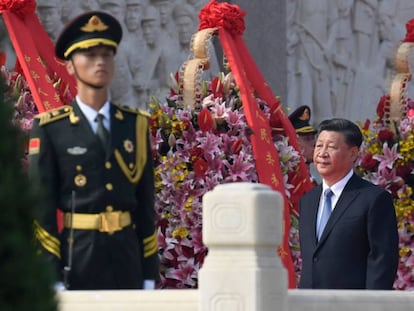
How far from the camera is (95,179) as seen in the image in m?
6.34

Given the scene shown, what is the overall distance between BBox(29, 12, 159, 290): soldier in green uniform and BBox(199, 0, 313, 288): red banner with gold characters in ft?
10.0

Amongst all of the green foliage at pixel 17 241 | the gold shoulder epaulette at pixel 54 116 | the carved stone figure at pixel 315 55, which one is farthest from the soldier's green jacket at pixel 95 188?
the carved stone figure at pixel 315 55

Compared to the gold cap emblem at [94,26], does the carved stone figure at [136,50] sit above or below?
above

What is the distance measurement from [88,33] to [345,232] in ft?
5.81

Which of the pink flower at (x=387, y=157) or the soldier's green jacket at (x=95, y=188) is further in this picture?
the pink flower at (x=387, y=157)

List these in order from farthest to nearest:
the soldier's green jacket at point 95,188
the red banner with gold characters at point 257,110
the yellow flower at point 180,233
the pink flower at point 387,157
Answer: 1. the pink flower at point 387,157
2. the red banner with gold characters at point 257,110
3. the yellow flower at point 180,233
4. the soldier's green jacket at point 95,188

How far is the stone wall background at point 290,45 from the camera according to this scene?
14047mm

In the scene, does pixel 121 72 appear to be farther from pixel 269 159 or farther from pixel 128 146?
pixel 128 146

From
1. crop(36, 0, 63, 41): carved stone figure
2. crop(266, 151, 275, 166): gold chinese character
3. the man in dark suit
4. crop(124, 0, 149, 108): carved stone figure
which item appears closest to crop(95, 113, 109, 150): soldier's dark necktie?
the man in dark suit

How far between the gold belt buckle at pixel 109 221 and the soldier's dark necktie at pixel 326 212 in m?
1.66

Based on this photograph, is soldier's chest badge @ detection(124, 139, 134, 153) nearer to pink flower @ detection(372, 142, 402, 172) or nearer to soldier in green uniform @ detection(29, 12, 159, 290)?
soldier in green uniform @ detection(29, 12, 159, 290)

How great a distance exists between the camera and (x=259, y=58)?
15578mm

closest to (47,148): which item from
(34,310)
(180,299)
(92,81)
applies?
(92,81)

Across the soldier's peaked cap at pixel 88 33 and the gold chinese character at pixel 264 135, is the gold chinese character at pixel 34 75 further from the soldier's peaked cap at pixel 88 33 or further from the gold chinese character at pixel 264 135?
the soldier's peaked cap at pixel 88 33
